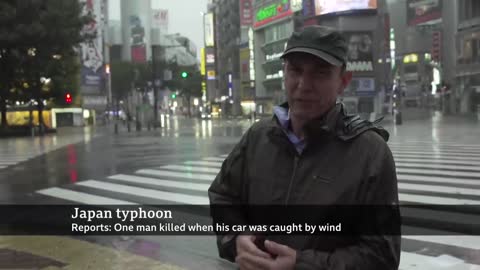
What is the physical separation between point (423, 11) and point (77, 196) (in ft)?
271

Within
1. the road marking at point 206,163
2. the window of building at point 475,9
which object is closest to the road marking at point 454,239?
the road marking at point 206,163

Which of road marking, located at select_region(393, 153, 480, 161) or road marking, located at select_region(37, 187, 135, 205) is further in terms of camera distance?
road marking, located at select_region(393, 153, 480, 161)

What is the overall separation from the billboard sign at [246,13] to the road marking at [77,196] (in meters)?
87.1

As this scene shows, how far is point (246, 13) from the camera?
314 ft

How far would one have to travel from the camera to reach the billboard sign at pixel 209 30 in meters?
128

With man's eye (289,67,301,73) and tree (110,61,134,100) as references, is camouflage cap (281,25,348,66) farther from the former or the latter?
tree (110,61,134,100)

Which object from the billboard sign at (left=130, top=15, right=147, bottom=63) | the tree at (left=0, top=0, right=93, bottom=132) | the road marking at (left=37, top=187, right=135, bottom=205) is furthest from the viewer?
the billboard sign at (left=130, top=15, right=147, bottom=63)

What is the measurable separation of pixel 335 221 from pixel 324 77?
59cm

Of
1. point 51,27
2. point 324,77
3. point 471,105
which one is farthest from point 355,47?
point 324,77

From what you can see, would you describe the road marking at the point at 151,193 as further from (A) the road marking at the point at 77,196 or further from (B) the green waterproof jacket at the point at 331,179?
(B) the green waterproof jacket at the point at 331,179

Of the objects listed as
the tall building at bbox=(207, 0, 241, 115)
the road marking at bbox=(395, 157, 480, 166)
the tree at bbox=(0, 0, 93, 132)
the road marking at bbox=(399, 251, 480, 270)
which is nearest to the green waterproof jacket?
the road marking at bbox=(399, 251, 480, 270)

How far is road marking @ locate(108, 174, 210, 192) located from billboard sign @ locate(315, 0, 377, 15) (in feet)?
179

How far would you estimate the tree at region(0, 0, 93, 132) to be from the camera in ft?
102


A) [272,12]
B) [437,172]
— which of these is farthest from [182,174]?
[272,12]
